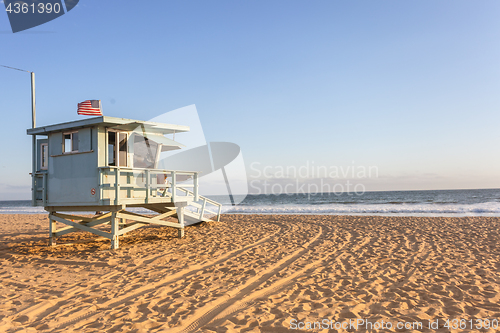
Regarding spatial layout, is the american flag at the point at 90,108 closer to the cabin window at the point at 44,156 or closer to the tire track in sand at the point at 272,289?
the cabin window at the point at 44,156

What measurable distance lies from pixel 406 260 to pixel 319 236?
447 cm

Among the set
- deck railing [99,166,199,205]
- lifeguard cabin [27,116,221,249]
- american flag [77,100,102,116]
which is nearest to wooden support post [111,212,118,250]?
lifeguard cabin [27,116,221,249]

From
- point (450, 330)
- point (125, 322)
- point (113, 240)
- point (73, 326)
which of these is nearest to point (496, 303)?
point (450, 330)

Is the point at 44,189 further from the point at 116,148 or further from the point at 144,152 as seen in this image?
the point at 144,152

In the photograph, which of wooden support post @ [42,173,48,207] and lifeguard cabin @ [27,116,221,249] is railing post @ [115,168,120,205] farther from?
wooden support post @ [42,173,48,207]

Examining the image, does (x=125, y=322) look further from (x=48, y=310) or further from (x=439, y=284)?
(x=439, y=284)

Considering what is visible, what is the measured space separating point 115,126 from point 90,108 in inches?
42.1

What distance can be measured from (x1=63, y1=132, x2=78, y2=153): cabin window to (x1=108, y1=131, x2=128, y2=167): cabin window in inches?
42.2

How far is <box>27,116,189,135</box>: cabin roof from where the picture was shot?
934cm

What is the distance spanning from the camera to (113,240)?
10.0 meters

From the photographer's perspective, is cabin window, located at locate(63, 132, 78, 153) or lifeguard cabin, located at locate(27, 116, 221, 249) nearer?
lifeguard cabin, located at locate(27, 116, 221, 249)

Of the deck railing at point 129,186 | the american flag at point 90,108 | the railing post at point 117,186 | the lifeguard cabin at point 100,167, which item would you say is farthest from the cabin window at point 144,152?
the railing post at point 117,186

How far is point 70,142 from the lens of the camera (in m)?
10.2

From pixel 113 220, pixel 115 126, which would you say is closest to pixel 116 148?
pixel 115 126
